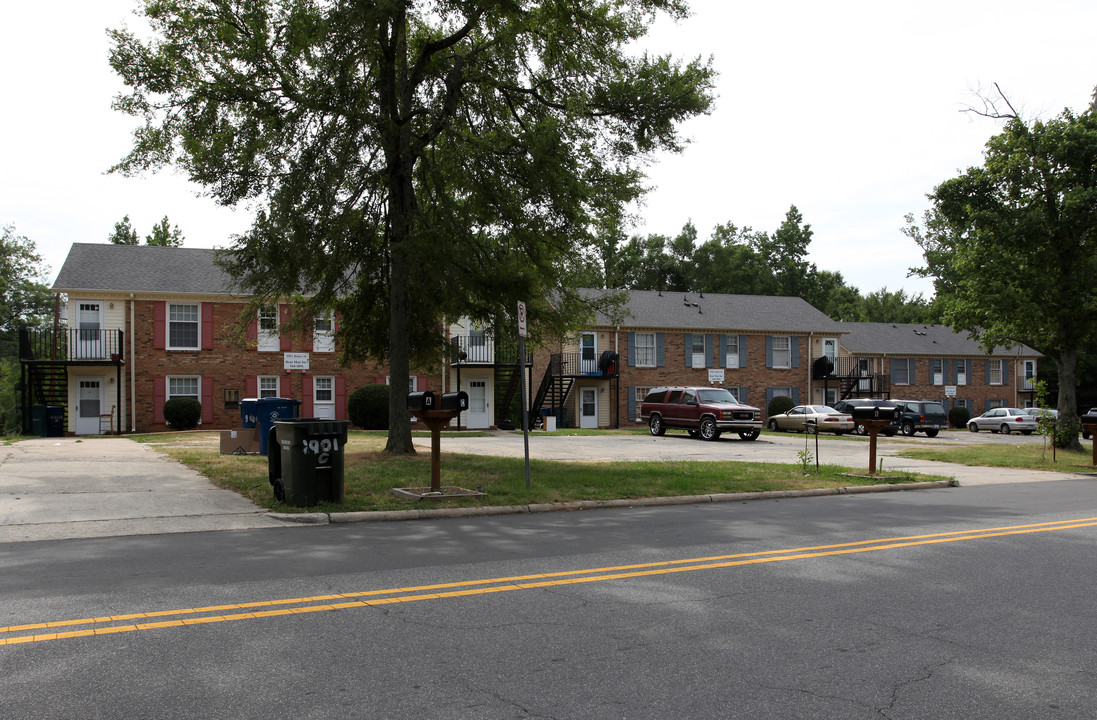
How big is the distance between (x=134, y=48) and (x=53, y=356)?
19.0m

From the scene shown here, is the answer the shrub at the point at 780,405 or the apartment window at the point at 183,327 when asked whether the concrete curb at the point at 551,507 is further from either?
the shrub at the point at 780,405

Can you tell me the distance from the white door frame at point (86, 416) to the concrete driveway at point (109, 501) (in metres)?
15.7

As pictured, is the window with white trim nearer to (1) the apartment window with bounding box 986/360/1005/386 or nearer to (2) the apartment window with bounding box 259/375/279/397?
(2) the apartment window with bounding box 259/375/279/397

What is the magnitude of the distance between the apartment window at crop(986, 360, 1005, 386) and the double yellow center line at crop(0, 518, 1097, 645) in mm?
49514

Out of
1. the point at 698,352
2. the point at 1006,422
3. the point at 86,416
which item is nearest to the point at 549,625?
the point at 86,416

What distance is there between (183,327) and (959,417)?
42.7 meters

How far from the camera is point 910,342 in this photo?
51625 mm

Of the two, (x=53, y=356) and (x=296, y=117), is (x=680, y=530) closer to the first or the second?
(x=296, y=117)

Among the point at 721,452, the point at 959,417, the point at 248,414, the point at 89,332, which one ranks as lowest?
the point at 959,417

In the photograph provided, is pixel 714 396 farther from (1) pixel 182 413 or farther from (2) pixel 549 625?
(2) pixel 549 625

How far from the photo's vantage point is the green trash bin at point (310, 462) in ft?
33.9

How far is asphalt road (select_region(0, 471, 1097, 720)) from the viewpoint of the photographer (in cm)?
395

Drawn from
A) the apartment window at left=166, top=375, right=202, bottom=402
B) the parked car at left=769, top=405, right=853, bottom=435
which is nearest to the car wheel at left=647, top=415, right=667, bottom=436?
the parked car at left=769, top=405, right=853, bottom=435

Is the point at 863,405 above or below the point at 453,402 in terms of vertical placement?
below
